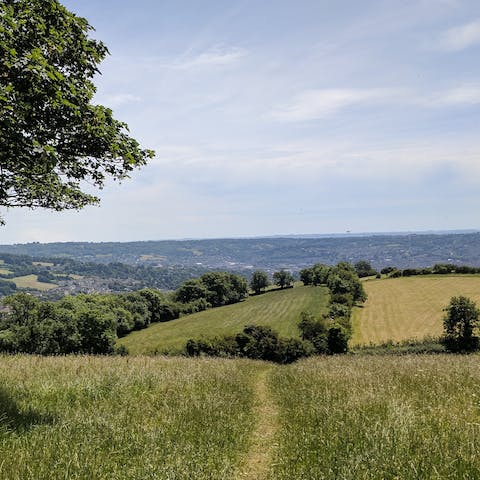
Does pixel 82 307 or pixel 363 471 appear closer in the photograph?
pixel 363 471

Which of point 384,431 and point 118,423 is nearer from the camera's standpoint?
point 384,431

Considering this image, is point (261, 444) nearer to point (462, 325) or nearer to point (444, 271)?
point (462, 325)

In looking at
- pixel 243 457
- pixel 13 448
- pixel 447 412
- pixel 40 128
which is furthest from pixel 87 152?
pixel 447 412

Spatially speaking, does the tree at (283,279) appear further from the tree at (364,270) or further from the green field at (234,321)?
the tree at (364,270)

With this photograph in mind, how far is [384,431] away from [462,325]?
6345cm

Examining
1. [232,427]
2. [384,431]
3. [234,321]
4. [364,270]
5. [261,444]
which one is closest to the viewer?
[384,431]

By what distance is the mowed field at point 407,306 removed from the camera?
8181cm

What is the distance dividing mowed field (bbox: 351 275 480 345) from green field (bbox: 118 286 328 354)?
48.6 ft

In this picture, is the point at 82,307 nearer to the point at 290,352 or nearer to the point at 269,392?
the point at 290,352

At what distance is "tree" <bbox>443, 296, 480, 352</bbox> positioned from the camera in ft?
190

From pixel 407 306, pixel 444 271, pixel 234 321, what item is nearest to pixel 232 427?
pixel 234 321

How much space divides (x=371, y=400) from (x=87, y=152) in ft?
26.5

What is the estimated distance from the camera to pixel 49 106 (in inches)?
293

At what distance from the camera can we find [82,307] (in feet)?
237
